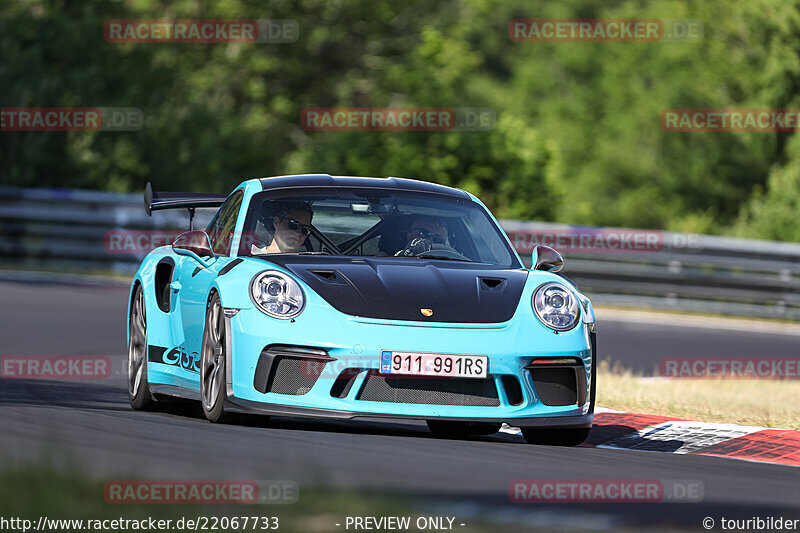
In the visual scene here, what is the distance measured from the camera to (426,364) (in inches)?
291

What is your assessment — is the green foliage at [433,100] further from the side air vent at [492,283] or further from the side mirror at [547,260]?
the side air vent at [492,283]

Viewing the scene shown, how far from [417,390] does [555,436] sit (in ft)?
3.29

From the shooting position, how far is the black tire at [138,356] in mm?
9188

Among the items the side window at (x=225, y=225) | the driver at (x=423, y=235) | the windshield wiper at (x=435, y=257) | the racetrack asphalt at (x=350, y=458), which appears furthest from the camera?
the side window at (x=225, y=225)

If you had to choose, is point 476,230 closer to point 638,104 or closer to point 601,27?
point 638,104

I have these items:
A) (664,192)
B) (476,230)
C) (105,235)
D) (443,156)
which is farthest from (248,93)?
(476,230)

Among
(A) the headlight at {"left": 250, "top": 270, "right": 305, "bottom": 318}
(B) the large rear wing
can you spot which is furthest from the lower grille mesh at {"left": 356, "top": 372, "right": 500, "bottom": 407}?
(B) the large rear wing

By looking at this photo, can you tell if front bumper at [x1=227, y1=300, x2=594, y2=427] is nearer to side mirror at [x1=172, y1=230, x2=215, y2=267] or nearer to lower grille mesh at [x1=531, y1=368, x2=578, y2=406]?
lower grille mesh at [x1=531, y1=368, x2=578, y2=406]

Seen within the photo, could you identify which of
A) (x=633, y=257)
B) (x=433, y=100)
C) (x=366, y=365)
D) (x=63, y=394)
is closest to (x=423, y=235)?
(x=366, y=365)

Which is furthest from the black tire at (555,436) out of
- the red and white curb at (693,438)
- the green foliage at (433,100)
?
the green foliage at (433,100)

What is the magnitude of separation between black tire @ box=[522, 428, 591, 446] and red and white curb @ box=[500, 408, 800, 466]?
1.50 feet

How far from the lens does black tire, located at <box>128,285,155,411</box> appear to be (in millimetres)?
9188

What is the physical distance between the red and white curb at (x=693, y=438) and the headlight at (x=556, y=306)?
3.11 feet

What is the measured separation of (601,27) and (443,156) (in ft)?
92.6
